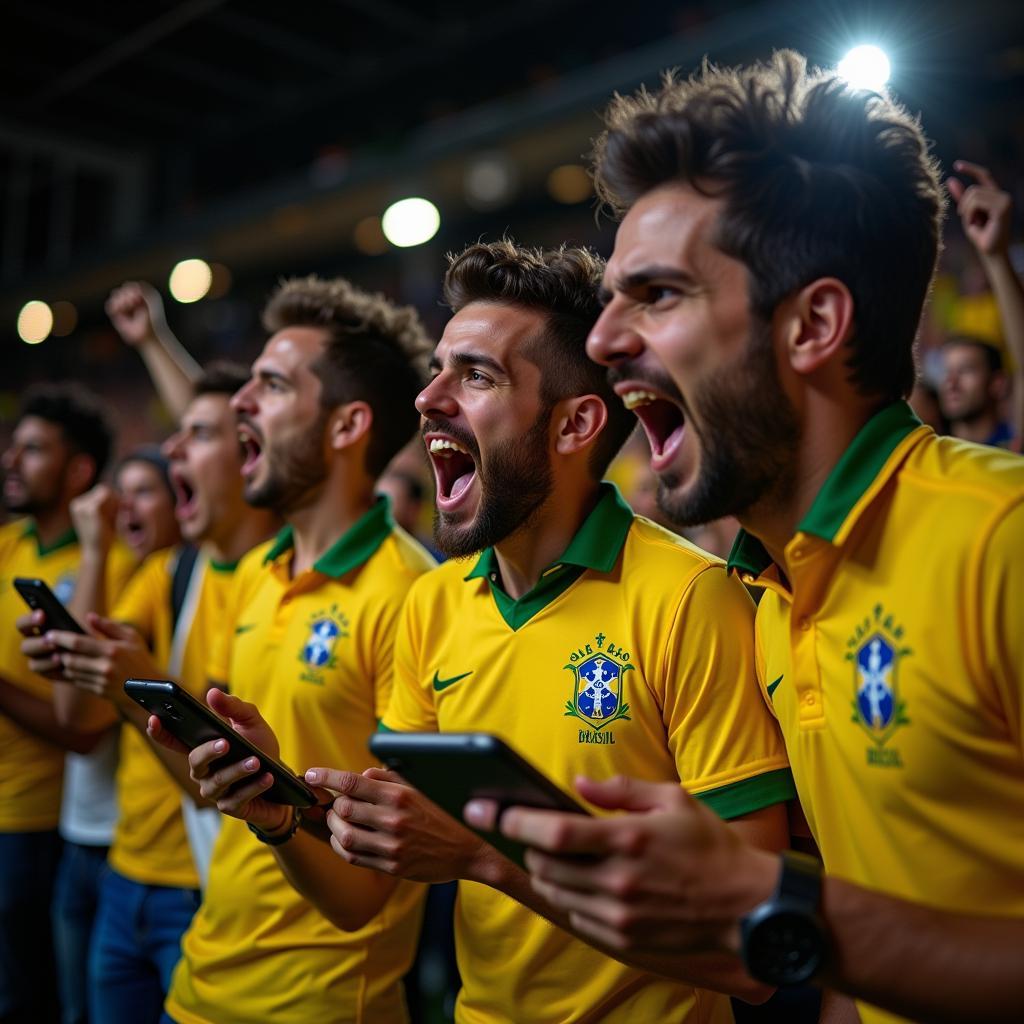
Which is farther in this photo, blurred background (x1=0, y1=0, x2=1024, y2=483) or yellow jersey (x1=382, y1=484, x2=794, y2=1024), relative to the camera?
blurred background (x1=0, y1=0, x2=1024, y2=483)

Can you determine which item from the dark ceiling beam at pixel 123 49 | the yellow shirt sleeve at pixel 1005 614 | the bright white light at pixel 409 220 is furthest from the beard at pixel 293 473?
the dark ceiling beam at pixel 123 49

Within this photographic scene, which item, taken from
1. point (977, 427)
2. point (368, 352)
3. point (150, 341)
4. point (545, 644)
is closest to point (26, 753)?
point (150, 341)

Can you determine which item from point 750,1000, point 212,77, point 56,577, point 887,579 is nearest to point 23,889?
point 56,577

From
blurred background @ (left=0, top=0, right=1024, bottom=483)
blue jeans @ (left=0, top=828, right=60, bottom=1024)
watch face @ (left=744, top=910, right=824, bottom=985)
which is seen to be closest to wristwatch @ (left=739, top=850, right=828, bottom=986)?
watch face @ (left=744, top=910, right=824, bottom=985)

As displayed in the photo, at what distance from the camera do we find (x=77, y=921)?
3213mm

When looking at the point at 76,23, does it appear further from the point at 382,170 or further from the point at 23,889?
the point at 23,889

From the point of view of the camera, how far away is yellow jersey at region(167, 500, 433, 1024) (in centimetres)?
201

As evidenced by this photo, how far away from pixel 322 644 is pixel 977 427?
9.14 ft

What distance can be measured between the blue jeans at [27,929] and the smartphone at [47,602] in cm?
150

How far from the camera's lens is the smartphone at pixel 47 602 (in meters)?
2.29

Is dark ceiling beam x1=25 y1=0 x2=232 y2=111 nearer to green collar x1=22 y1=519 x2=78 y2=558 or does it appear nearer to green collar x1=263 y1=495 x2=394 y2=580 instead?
green collar x1=22 y1=519 x2=78 y2=558

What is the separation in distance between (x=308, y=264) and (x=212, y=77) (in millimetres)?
2083

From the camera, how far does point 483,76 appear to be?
938cm

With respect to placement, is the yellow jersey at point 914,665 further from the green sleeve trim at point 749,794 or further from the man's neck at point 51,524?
the man's neck at point 51,524
